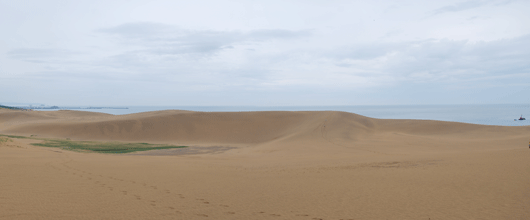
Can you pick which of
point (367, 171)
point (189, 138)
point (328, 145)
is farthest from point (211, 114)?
point (367, 171)

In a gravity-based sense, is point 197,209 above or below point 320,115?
below

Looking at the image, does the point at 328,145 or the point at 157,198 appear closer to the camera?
the point at 157,198

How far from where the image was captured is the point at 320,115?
34781 millimetres

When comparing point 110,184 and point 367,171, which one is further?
point 367,171

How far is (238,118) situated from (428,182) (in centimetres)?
2868

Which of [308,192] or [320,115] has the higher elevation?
[320,115]

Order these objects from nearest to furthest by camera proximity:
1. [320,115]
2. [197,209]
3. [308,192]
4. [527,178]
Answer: [197,209] → [308,192] → [527,178] → [320,115]

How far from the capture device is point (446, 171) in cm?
963

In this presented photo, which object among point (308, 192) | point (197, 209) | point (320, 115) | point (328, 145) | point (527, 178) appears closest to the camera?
point (197, 209)

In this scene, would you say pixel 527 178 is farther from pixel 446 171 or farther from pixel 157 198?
pixel 157 198

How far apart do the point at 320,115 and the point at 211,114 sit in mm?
12693

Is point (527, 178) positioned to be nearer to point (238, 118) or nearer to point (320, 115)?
point (320, 115)

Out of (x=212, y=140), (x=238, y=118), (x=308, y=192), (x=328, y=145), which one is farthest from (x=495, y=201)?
(x=238, y=118)

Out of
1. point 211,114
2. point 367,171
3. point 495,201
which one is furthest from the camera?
point 211,114
